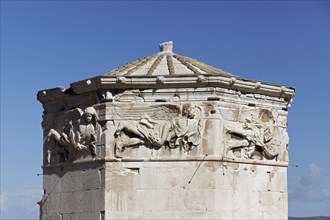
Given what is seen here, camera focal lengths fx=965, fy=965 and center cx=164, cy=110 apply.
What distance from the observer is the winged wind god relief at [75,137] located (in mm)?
20328

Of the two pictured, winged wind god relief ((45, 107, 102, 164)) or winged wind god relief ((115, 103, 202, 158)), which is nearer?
winged wind god relief ((115, 103, 202, 158))

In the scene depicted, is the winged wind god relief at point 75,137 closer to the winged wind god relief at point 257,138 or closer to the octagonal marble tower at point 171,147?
the octagonal marble tower at point 171,147

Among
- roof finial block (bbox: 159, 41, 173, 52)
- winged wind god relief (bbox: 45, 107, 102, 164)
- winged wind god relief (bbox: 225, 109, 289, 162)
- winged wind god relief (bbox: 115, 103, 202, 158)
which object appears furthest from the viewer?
roof finial block (bbox: 159, 41, 173, 52)

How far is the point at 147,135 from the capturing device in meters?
19.8

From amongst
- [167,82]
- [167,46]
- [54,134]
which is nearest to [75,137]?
[54,134]

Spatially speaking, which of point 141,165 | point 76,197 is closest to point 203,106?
point 141,165

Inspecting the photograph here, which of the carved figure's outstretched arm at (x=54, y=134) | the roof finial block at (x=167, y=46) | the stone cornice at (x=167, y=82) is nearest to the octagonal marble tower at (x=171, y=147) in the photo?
the stone cornice at (x=167, y=82)

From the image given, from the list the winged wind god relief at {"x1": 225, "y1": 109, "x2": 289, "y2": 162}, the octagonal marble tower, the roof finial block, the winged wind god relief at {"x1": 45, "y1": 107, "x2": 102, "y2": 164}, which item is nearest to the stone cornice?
the octagonal marble tower

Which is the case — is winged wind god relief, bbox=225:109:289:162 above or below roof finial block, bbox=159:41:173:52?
below

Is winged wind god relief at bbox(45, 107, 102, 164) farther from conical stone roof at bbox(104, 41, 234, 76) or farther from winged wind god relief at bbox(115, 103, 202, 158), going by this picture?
conical stone roof at bbox(104, 41, 234, 76)

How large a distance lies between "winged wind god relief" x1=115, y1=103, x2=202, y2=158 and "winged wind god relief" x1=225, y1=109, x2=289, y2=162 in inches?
30.5

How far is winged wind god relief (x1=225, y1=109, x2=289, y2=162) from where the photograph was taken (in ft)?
66.1

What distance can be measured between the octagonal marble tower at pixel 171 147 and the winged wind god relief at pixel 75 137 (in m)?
0.03

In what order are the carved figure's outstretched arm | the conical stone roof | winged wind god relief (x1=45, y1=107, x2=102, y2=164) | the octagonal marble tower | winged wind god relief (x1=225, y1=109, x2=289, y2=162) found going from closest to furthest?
1. the octagonal marble tower
2. winged wind god relief (x1=225, y1=109, x2=289, y2=162)
3. winged wind god relief (x1=45, y1=107, x2=102, y2=164)
4. the conical stone roof
5. the carved figure's outstretched arm
